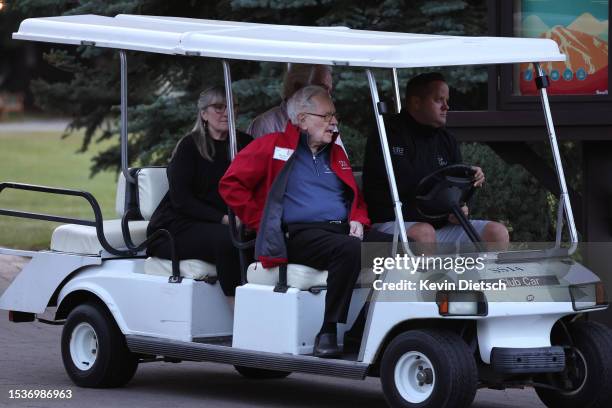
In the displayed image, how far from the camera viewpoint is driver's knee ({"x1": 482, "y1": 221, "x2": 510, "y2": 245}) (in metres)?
7.39

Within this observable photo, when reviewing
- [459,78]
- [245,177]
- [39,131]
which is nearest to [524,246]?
[245,177]

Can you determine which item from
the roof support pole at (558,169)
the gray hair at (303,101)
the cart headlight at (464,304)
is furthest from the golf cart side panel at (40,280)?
the roof support pole at (558,169)

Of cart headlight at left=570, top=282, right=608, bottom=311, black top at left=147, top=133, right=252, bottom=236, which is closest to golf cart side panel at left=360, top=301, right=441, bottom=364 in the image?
cart headlight at left=570, top=282, right=608, bottom=311

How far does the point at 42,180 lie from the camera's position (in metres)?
27.1

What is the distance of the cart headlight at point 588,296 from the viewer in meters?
6.93

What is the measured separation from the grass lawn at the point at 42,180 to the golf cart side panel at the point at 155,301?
7.54 meters

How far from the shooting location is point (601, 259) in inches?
387

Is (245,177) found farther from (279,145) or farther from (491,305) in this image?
(491,305)

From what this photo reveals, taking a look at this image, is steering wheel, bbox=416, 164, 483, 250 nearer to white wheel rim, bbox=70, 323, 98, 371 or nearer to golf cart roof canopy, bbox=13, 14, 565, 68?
golf cart roof canopy, bbox=13, 14, 565, 68

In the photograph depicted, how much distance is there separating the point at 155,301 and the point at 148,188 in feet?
2.37

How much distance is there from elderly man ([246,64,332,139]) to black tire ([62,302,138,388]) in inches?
53.2

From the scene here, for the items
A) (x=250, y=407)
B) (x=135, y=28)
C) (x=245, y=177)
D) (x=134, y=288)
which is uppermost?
(x=135, y=28)

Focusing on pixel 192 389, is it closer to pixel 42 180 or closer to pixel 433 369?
pixel 433 369

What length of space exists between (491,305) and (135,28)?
101 inches
